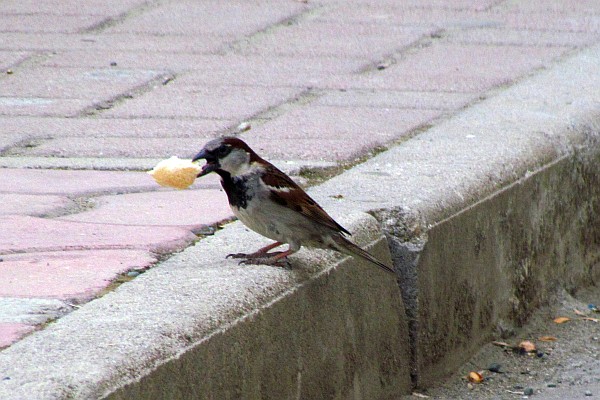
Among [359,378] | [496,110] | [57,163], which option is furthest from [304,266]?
[496,110]

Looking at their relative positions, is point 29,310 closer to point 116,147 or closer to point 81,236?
point 81,236

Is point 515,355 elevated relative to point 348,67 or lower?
lower

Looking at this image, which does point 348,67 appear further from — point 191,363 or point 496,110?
point 191,363

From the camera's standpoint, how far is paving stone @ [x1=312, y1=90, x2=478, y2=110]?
4793 mm

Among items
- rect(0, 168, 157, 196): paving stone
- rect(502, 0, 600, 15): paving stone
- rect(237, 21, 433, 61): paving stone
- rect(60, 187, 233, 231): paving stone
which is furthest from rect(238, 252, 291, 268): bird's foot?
rect(502, 0, 600, 15): paving stone

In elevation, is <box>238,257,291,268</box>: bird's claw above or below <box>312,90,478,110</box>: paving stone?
above

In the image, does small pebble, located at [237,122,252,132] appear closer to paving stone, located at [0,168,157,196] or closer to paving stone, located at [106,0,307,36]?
paving stone, located at [0,168,157,196]

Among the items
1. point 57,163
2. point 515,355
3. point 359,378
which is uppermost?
point 57,163

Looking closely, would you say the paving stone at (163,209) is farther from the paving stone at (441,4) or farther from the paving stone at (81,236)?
the paving stone at (441,4)

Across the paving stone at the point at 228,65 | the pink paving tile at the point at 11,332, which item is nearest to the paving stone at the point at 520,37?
the paving stone at the point at 228,65

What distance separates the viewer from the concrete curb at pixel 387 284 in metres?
2.33

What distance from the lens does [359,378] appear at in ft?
10.2

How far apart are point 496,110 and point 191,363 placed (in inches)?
94.9

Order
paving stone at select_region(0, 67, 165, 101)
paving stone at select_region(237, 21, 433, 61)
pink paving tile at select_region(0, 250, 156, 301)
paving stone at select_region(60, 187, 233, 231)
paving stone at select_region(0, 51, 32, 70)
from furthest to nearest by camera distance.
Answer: paving stone at select_region(237, 21, 433, 61) → paving stone at select_region(0, 51, 32, 70) → paving stone at select_region(0, 67, 165, 101) → paving stone at select_region(60, 187, 233, 231) → pink paving tile at select_region(0, 250, 156, 301)
